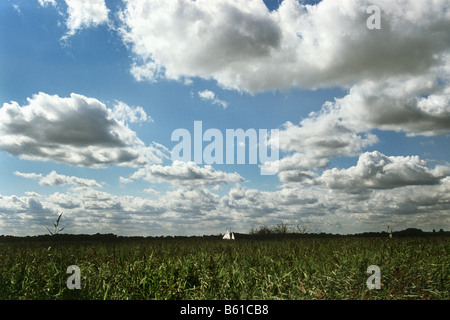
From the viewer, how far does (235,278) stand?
6176 millimetres

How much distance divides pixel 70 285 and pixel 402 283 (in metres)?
5.61

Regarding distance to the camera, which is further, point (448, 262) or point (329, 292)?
point (448, 262)

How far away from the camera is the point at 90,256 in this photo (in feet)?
28.8
